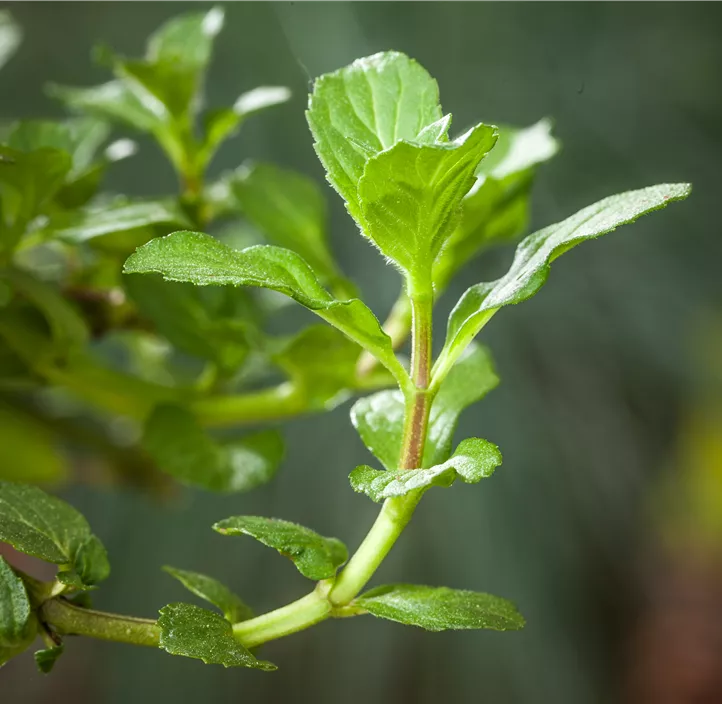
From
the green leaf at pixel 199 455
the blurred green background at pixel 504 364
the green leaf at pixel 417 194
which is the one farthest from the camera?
the blurred green background at pixel 504 364

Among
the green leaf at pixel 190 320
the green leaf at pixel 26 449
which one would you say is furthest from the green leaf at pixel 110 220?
the green leaf at pixel 26 449

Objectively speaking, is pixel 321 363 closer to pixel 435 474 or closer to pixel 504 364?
pixel 435 474

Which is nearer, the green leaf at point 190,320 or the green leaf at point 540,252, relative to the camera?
the green leaf at point 540,252

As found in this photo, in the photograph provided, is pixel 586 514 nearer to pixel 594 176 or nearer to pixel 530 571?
pixel 530 571

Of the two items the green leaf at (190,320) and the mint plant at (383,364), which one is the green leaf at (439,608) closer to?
the mint plant at (383,364)

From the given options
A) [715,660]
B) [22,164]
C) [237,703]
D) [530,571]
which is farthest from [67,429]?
[715,660]

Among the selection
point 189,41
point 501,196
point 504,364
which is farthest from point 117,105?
point 504,364

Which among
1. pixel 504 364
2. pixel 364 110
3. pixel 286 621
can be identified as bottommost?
pixel 504 364
